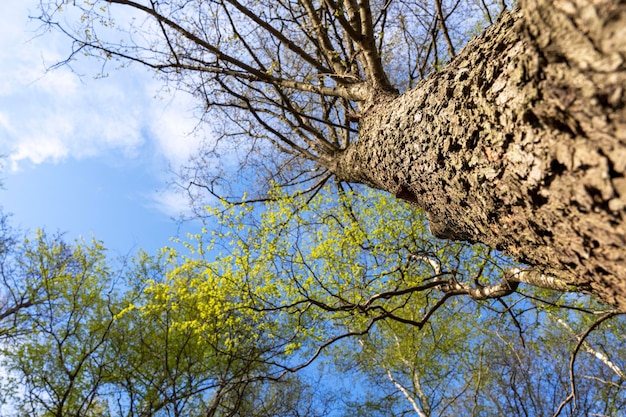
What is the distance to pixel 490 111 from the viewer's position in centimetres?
122

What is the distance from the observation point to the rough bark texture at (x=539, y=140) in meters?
0.72

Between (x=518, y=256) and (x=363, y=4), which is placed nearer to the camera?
(x=518, y=256)

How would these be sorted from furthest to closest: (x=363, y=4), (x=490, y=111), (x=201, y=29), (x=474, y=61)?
(x=201, y=29) < (x=363, y=4) < (x=474, y=61) < (x=490, y=111)

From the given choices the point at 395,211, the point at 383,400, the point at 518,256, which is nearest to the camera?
the point at 518,256

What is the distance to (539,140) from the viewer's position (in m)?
0.98

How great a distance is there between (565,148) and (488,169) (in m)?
0.44

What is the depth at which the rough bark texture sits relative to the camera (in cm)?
72

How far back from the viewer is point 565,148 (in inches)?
34.7

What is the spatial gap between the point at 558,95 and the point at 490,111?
0.42 meters

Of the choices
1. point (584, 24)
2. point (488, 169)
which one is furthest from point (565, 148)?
point (488, 169)

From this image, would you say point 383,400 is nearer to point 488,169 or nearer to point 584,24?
point 488,169

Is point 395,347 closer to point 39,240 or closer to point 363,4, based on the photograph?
point 363,4

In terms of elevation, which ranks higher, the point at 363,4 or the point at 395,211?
the point at 363,4

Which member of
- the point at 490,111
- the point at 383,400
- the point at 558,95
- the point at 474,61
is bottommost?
the point at 383,400
